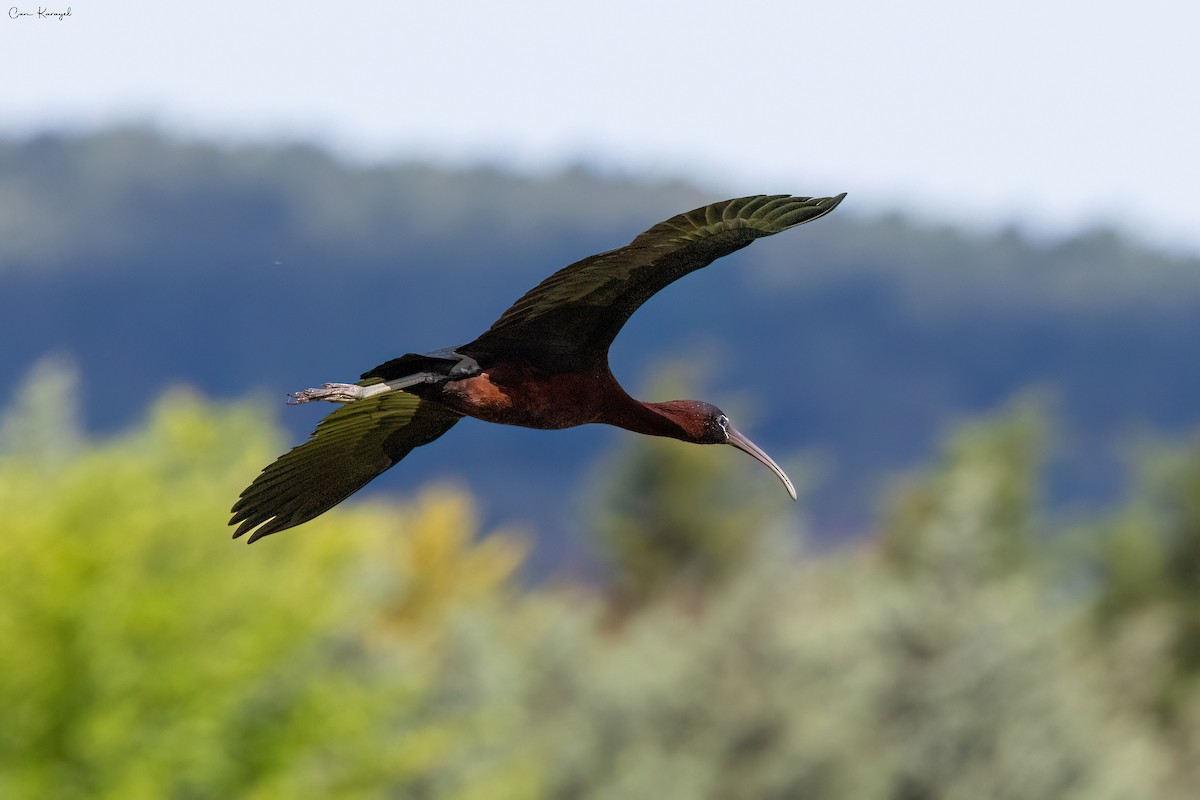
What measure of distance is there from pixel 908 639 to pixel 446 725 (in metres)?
6.79

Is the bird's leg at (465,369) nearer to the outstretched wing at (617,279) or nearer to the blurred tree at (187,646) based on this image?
the outstretched wing at (617,279)

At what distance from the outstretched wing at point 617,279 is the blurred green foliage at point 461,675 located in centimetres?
1643

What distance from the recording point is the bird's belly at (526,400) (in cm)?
569

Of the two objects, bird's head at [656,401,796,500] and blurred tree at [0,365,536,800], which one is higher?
blurred tree at [0,365,536,800]

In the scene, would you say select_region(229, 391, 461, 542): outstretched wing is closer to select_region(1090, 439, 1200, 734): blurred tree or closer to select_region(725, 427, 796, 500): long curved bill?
select_region(725, 427, 796, 500): long curved bill

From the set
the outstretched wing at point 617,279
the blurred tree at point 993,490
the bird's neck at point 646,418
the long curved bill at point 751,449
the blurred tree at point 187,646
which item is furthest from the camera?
the blurred tree at point 993,490

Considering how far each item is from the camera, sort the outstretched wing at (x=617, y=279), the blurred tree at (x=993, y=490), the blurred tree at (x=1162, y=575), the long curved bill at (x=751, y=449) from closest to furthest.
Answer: the outstretched wing at (x=617, y=279), the long curved bill at (x=751, y=449), the blurred tree at (x=1162, y=575), the blurred tree at (x=993, y=490)

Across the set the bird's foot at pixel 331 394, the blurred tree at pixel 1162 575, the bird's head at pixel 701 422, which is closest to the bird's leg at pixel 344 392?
the bird's foot at pixel 331 394

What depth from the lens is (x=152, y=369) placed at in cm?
18562

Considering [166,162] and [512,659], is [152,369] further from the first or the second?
[512,659]

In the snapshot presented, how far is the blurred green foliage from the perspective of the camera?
22.5 meters

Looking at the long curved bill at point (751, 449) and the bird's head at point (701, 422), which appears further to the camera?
the long curved bill at point (751, 449)

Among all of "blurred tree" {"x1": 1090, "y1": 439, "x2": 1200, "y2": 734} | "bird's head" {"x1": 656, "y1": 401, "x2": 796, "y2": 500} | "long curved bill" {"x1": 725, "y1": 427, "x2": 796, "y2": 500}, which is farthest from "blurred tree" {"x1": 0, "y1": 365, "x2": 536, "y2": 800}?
"bird's head" {"x1": 656, "y1": 401, "x2": 796, "y2": 500}

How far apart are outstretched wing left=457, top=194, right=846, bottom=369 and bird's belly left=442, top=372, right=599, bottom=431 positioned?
0.25ft
